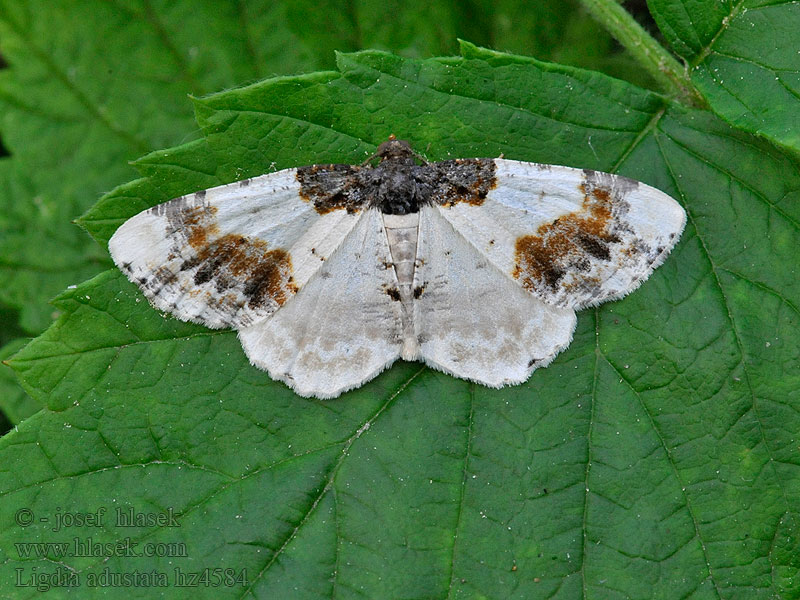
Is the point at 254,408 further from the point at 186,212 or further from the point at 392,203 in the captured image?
the point at 392,203

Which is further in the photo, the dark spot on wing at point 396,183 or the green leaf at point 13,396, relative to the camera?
the green leaf at point 13,396

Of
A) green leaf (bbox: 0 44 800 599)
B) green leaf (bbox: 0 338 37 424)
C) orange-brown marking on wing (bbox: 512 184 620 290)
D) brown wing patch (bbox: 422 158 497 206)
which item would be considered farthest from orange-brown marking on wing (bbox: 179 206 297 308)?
green leaf (bbox: 0 338 37 424)

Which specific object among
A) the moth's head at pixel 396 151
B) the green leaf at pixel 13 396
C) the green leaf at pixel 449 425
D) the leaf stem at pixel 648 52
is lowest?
the green leaf at pixel 13 396

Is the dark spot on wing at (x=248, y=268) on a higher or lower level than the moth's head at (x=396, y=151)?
lower

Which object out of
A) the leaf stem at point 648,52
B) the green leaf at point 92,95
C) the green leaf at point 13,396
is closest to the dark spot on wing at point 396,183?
the leaf stem at point 648,52

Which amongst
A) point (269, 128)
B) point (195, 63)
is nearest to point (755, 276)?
point (269, 128)

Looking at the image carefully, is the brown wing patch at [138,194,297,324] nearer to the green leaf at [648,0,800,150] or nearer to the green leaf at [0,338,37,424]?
the green leaf at [0,338,37,424]

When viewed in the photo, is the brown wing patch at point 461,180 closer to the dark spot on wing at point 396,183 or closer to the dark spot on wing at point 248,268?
the dark spot on wing at point 396,183
